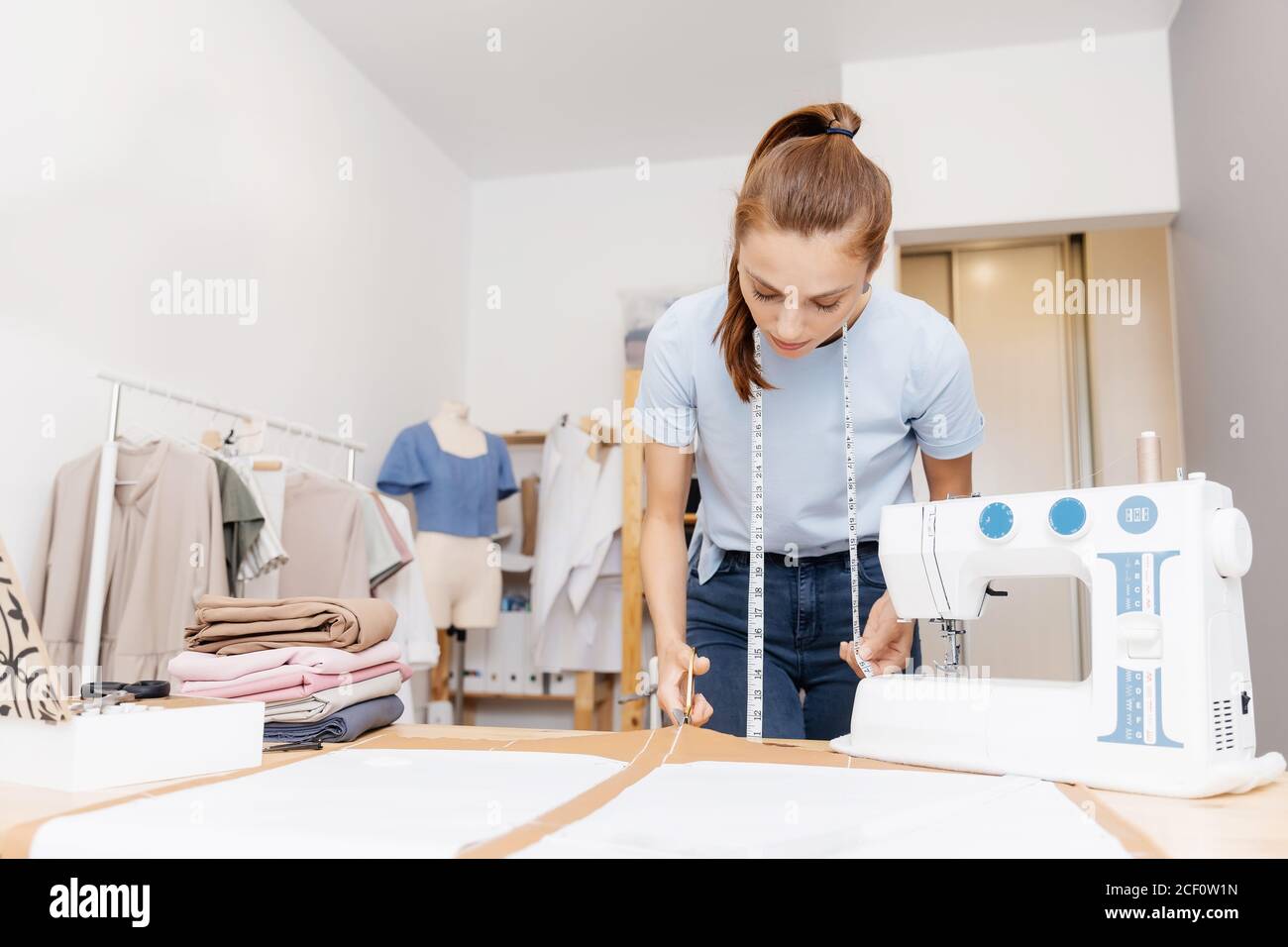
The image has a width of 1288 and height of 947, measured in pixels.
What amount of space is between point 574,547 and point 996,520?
8.68 ft

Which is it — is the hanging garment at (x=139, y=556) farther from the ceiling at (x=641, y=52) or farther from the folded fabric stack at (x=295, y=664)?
the ceiling at (x=641, y=52)

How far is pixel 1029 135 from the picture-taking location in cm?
344

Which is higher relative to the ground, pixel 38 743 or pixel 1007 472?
pixel 1007 472

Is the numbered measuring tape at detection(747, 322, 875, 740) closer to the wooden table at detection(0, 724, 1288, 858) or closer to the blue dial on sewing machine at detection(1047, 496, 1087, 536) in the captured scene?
the blue dial on sewing machine at detection(1047, 496, 1087, 536)

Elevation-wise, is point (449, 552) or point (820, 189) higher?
point (820, 189)

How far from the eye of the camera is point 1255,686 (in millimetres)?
2623

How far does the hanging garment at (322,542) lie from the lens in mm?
2689

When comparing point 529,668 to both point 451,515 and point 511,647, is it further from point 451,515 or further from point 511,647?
point 451,515

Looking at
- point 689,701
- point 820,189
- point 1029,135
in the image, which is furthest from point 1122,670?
point 1029,135

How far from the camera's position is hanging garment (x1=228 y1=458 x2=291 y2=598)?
7.69ft

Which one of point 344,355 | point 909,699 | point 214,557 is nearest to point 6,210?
point 214,557
